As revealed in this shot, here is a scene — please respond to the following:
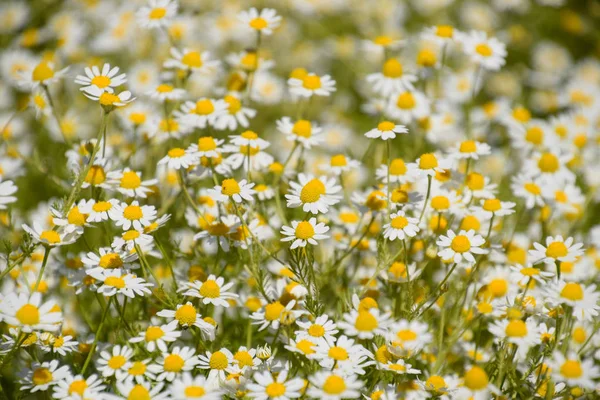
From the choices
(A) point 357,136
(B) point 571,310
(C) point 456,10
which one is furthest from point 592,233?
(C) point 456,10

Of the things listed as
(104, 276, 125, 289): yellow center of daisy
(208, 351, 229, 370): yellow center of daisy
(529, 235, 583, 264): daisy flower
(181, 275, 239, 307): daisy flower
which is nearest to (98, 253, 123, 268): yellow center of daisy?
(104, 276, 125, 289): yellow center of daisy

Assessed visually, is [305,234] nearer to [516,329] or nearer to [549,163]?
[516,329]

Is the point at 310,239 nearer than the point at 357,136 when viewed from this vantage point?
Yes

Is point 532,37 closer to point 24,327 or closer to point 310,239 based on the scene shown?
point 310,239

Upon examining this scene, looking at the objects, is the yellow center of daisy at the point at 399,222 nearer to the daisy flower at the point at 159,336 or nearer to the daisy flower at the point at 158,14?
the daisy flower at the point at 159,336

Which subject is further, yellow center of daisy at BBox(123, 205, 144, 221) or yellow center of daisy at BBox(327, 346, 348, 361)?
yellow center of daisy at BBox(123, 205, 144, 221)

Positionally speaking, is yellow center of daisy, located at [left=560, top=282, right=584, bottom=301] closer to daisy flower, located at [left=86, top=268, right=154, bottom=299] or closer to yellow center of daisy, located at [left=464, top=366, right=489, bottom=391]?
Answer: yellow center of daisy, located at [left=464, top=366, right=489, bottom=391]
